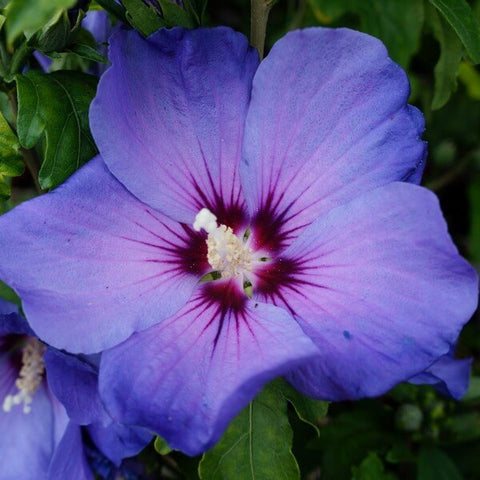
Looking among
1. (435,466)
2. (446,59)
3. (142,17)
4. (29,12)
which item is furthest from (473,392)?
(29,12)

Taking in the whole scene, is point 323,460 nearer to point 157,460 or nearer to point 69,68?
point 157,460

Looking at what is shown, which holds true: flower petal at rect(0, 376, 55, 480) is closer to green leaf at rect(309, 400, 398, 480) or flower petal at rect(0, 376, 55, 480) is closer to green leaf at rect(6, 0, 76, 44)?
green leaf at rect(309, 400, 398, 480)

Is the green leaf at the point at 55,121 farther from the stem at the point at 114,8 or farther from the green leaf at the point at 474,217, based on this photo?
the green leaf at the point at 474,217

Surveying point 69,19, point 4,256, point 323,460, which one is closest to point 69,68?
point 69,19

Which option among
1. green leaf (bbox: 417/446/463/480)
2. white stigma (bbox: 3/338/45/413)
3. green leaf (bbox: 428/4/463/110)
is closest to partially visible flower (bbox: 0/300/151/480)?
white stigma (bbox: 3/338/45/413)

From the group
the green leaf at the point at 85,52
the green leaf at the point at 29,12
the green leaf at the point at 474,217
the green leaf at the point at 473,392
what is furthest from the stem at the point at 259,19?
the green leaf at the point at 474,217

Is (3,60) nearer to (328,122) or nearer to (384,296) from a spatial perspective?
(328,122)
